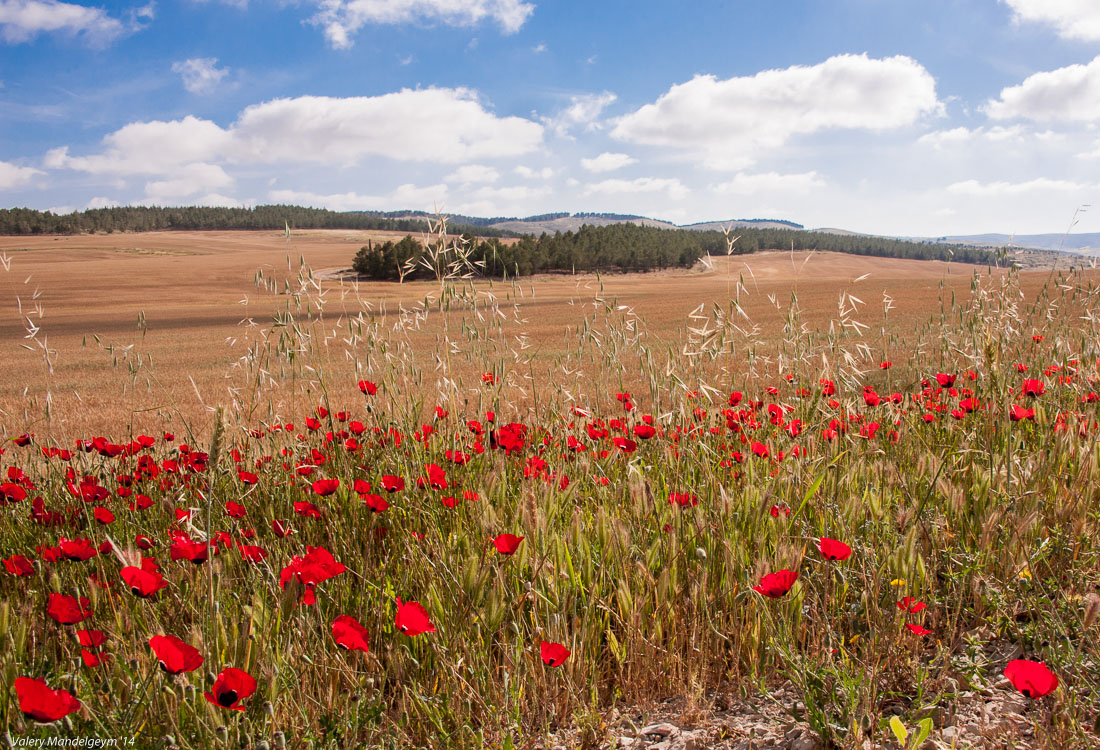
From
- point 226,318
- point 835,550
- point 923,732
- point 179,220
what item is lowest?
point 226,318

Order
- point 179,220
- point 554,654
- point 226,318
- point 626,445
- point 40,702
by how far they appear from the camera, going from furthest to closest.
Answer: point 179,220
point 226,318
point 626,445
point 554,654
point 40,702

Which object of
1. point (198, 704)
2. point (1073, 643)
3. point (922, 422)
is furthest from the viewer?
point (922, 422)

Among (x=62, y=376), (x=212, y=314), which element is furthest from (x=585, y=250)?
(x=62, y=376)

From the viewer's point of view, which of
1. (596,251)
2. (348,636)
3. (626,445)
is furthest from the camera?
(596,251)

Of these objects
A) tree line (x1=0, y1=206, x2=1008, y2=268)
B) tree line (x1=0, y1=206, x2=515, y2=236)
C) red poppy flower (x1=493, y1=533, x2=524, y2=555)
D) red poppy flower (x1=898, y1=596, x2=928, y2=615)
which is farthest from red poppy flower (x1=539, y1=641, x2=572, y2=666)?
tree line (x1=0, y1=206, x2=515, y2=236)

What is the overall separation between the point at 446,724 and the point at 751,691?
782mm

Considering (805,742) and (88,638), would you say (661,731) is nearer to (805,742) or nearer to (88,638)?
(805,742)

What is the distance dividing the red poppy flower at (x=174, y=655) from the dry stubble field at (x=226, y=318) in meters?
0.98

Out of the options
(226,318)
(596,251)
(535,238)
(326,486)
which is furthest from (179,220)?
(326,486)

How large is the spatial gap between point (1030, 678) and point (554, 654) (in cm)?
84

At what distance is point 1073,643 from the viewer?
1.69 meters

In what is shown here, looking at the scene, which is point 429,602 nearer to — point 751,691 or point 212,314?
point 751,691

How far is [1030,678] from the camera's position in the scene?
1086mm

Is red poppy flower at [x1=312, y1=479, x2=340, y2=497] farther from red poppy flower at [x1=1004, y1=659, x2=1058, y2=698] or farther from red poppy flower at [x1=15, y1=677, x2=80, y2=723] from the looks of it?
red poppy flower at [x1=1004, y1=659, x2=1058, y2=698]
